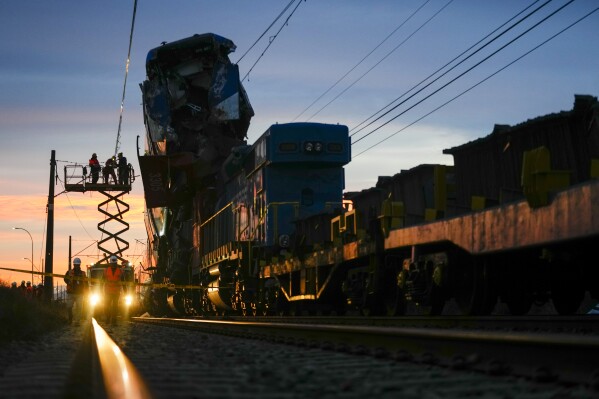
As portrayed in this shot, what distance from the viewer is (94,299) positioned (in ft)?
77.3

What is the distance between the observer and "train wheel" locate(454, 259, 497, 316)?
10.4m

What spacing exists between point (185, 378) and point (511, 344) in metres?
2.01

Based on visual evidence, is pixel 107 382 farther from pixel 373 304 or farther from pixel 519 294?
pixel 373 304

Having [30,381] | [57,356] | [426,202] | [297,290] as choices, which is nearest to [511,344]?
[30,381]

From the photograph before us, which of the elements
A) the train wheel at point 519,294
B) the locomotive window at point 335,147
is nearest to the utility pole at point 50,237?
the locomotive window at point 335,147

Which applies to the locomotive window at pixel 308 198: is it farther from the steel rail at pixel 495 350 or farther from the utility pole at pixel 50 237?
the utility pole at pixel 50 237

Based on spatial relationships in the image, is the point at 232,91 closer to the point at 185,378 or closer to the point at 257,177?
the point at 257,177

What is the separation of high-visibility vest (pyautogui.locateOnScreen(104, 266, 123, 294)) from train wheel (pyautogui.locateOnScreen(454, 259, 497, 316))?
484 inches

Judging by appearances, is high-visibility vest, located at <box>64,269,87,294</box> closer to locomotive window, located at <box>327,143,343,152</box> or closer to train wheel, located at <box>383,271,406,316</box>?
locomotive window, located at <box>327,143,343,152</box>

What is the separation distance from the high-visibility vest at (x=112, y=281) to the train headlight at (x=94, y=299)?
3.55 feet

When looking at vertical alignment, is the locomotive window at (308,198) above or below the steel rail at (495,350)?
above

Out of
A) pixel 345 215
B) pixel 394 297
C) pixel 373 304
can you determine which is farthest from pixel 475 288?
pixel 345 215

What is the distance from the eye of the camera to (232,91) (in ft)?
89.7

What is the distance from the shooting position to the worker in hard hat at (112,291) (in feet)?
67.2
